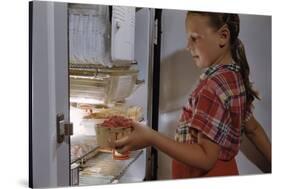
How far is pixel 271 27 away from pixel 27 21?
139 cm

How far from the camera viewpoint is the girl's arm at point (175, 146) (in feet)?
7.97

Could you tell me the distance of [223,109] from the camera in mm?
2543

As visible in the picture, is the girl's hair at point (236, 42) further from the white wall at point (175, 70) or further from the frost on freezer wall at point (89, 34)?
the frost on freezer wall at point (89, 34)

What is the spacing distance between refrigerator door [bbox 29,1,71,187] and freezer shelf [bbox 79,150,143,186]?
5.6 inches

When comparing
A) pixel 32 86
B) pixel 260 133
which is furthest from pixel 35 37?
pixel 260 133

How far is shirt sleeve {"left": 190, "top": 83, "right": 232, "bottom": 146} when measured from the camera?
251cm

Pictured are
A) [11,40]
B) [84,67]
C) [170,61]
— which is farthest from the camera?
[170,61]

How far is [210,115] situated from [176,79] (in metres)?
0.27

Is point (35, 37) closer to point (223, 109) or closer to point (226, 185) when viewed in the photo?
point (223, 109)

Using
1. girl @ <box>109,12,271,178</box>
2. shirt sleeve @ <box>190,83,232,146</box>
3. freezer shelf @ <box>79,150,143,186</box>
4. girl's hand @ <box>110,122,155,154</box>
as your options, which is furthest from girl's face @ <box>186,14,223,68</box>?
freezer shelf @ <box>79,150,143,186</box>

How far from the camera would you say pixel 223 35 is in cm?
254

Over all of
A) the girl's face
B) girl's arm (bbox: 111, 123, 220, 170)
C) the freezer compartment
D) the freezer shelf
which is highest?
the girl's face

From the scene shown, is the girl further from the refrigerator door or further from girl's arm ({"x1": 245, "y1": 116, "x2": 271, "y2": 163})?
the refrigerator door

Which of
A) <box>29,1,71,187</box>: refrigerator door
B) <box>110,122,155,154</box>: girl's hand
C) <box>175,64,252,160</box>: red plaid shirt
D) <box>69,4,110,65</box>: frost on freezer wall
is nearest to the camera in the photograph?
<box>29,1,71,187</box>: refrigerator door
